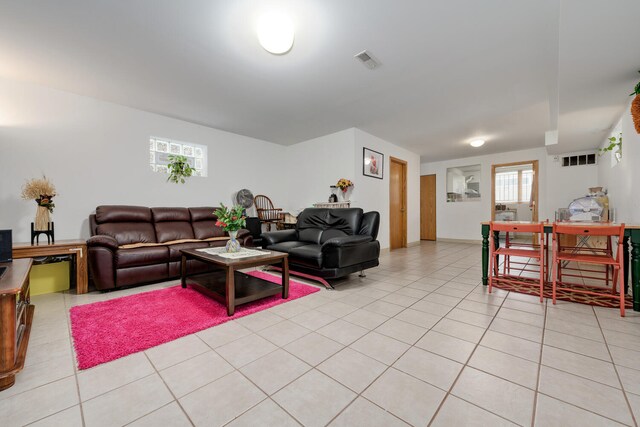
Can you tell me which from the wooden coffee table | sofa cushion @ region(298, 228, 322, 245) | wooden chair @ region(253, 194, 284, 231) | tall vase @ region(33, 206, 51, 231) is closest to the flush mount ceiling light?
the wooden coffee table

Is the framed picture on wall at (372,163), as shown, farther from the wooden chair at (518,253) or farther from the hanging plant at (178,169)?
the hanging plant at (178,169)

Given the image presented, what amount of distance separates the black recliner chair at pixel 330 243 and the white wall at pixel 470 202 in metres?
5.01

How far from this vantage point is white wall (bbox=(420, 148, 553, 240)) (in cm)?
626

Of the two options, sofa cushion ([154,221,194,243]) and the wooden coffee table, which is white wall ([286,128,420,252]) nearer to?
sofa cushion ([154,221,194,243])

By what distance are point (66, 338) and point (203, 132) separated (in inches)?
154

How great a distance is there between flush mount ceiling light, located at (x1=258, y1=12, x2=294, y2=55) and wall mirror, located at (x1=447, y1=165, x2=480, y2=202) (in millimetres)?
6811

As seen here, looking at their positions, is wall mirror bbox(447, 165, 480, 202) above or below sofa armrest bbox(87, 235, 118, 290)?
above

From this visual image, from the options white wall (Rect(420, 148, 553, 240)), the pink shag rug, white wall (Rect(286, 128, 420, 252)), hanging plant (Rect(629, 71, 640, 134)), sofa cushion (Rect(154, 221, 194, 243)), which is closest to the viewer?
the pink shag rug

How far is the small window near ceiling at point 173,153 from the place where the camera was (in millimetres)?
4309

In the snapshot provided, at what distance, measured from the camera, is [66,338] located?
1.83 m

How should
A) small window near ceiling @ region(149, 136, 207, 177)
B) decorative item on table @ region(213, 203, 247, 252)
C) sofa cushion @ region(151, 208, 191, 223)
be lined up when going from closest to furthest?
1. decorative item on table @ region(213, 203, 247, 252)
2. sofa cushion @ region(151, 208, 191, 223)
3. small window near ceiling @ region(149, 136, 207, 177)

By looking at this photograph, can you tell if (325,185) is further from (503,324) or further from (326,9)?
(503,324)

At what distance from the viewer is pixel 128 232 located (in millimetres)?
3516

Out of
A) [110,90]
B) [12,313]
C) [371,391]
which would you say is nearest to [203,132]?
[110,90]
